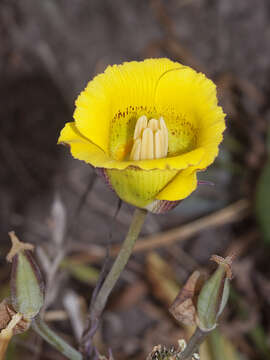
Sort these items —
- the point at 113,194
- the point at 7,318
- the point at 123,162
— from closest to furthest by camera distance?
the point at 123,162 < the point at 7,318 < the point at 113,194

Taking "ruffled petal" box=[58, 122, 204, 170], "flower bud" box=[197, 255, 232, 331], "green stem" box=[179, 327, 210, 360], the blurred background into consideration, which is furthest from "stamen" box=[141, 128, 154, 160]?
the blurred background

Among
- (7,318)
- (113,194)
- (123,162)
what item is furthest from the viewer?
(113,194)

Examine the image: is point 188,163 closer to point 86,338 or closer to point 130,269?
point 86,338

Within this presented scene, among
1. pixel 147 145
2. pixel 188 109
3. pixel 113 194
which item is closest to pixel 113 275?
pixel 147 145

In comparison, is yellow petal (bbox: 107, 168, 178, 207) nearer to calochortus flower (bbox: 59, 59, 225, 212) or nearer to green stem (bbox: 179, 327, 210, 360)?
calochortus flower (bbox: 59, 59, 225, 212)

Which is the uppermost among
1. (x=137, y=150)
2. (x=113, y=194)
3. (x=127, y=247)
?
(x=113, y=194)

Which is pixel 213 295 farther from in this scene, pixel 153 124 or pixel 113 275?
pixel 153 124
